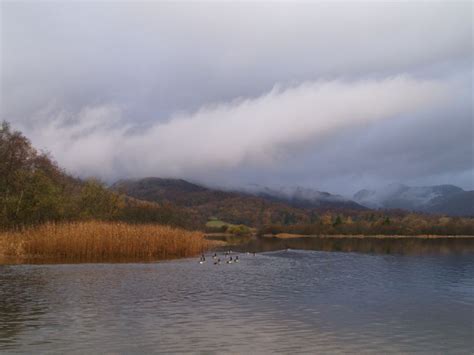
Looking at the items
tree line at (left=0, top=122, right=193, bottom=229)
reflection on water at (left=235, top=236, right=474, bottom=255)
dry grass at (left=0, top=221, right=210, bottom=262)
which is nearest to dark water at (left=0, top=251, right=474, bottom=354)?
dry grass at (left=0, top=221, right=210, bottom=262)

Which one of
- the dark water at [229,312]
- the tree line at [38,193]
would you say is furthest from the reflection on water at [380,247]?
the dark water at [229,312]

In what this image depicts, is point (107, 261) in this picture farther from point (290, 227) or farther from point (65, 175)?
point (290, 227)

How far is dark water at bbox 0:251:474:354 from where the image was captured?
15805mm

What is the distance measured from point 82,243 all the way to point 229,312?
95.2 ft

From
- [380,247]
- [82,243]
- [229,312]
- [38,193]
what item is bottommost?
[380,247]

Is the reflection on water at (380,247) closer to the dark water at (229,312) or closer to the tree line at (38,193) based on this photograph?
the tree line at (38,193)

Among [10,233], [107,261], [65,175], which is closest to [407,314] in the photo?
[107,261]

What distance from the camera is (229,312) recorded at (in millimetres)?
20781

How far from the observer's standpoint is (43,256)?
4544 centimetres

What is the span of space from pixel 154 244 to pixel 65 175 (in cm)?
3676

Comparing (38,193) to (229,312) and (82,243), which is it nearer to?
(82,243)

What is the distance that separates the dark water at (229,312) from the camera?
51.9 feet

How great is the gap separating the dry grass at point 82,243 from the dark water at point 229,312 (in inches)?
395

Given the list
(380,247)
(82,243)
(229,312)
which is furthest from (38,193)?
(380,247)
